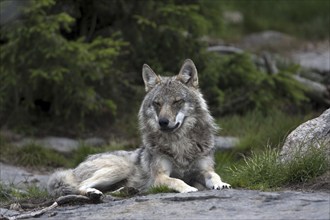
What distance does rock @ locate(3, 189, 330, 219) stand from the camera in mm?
8000

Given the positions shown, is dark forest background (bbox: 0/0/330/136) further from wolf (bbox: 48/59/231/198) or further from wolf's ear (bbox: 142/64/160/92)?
wolf (bbox: 48/59/231/198)

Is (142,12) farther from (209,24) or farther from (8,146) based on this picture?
(8,146)

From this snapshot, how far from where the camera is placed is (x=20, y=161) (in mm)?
14383

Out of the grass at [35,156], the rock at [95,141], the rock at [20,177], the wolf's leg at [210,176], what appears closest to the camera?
the wolf's leg at [210,176]

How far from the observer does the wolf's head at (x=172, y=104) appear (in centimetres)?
1056

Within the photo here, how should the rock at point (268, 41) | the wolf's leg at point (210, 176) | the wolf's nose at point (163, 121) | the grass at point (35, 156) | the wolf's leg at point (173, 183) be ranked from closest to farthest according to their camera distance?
1. the wolf's leg at point (173, 183)
2. the wolf's leg at point (210, 176)
3. the wolf's nose at point (163, 121)
4. the grass at point (35, 156)
5. the rock at point (268, 41)

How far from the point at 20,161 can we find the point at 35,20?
2.53 m

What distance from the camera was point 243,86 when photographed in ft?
56.1

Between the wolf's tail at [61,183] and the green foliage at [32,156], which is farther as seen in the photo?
the green foliage at [32,156]

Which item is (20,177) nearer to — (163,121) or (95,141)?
(95,141)

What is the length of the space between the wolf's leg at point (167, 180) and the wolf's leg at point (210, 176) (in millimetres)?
319

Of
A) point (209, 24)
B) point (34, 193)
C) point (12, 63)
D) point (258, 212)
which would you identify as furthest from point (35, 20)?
point (258, 212)

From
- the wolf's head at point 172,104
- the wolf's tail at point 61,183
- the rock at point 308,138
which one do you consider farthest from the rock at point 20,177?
the rock at point 308,138

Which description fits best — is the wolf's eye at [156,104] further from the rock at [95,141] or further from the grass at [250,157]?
the rock at [95,141]
